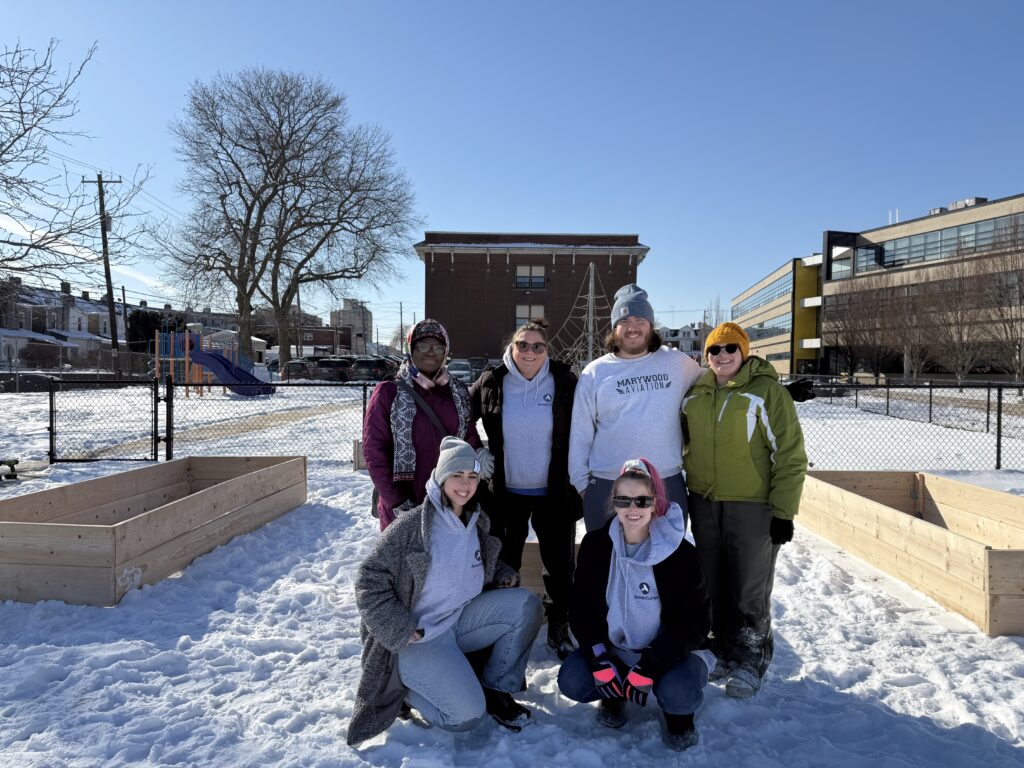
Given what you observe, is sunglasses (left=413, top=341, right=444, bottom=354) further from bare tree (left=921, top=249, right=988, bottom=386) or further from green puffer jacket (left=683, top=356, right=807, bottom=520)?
bare tree (left=921, top=249, right=988, bottom=386)

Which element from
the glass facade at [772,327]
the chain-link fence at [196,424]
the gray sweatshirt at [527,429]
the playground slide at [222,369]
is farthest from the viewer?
the glass facade at [772,327]

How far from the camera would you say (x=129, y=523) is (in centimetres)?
428

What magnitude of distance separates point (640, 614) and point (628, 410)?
1037 mm

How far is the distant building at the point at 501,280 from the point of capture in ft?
136

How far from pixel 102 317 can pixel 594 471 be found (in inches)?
3229

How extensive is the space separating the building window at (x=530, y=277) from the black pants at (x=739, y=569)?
39.4m

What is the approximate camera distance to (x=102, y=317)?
7019 centimetres

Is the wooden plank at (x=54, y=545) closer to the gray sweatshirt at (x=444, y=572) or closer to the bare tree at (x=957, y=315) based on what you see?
the gray sweatshirt at (x=444, y=572)

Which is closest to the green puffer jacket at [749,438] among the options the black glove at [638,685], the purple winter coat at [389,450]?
the black glove at [638,685]

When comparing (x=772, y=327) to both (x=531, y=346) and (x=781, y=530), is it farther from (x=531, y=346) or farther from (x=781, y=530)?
(x=531, y=346)

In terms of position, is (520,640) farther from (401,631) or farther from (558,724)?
(401,631)

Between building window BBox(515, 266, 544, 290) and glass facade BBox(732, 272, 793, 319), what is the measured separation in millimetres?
28122

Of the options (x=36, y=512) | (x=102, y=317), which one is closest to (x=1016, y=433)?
(x=36, y=512)

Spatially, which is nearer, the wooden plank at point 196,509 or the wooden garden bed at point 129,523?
A: the wooden garden bed at point 129,523
